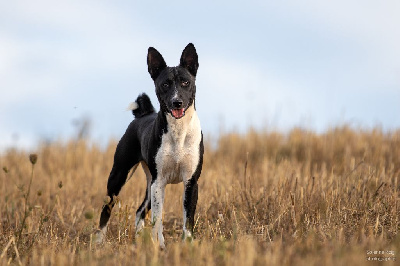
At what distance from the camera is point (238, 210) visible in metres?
7.50

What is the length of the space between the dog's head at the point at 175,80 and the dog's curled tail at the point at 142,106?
1059 mm

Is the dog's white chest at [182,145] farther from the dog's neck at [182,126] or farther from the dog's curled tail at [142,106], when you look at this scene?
the dog's curled tail at [142,106]

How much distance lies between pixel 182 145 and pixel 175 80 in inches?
27.4

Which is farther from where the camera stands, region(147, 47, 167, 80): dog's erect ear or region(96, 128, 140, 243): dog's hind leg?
region(96, 128, 140, 243): dog's hind leg

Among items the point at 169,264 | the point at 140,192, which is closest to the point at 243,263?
the point at 169,264

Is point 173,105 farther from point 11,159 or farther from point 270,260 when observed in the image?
point 11,159

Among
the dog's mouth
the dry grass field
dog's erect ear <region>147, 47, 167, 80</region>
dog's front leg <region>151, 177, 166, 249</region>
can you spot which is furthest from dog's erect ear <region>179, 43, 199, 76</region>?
the dry grass field

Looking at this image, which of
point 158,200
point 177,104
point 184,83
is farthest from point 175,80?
point 158,200

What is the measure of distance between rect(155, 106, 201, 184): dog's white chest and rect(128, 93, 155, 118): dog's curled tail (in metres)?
1.40

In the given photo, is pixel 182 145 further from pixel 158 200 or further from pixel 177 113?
pixel 158 200

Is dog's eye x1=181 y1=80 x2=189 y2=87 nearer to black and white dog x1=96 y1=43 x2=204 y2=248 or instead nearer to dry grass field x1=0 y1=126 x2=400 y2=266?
black and white dog x1=96 y1=43 x2=204 y2=248

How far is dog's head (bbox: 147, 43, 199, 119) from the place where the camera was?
19.4ft

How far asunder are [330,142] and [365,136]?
95cm

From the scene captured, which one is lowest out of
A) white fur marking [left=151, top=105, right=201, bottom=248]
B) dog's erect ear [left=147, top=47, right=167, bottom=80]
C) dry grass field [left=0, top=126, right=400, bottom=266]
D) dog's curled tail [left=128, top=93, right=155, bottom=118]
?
dry grass field [left=0, top=126, right=400, bottom=266]
